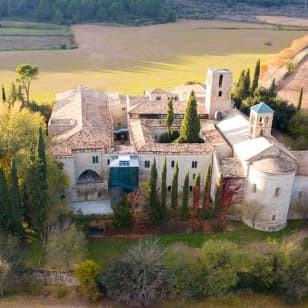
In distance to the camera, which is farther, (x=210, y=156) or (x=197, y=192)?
(x=210, y=156)

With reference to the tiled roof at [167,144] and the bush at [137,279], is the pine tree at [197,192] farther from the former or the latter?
the bush at [137,279]

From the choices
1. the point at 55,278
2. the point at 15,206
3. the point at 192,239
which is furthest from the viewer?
the point at 192,239

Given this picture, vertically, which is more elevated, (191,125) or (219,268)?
(191,125)

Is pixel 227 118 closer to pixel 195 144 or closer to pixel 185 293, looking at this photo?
pixel 195 144

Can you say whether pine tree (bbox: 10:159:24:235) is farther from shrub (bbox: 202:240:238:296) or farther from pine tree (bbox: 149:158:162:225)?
shrub (bbox: 202:240:238:296)

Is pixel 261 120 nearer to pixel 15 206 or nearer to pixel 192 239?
pixel 192 239

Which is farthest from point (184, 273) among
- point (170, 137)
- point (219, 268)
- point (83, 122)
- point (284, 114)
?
point (284, 114)
